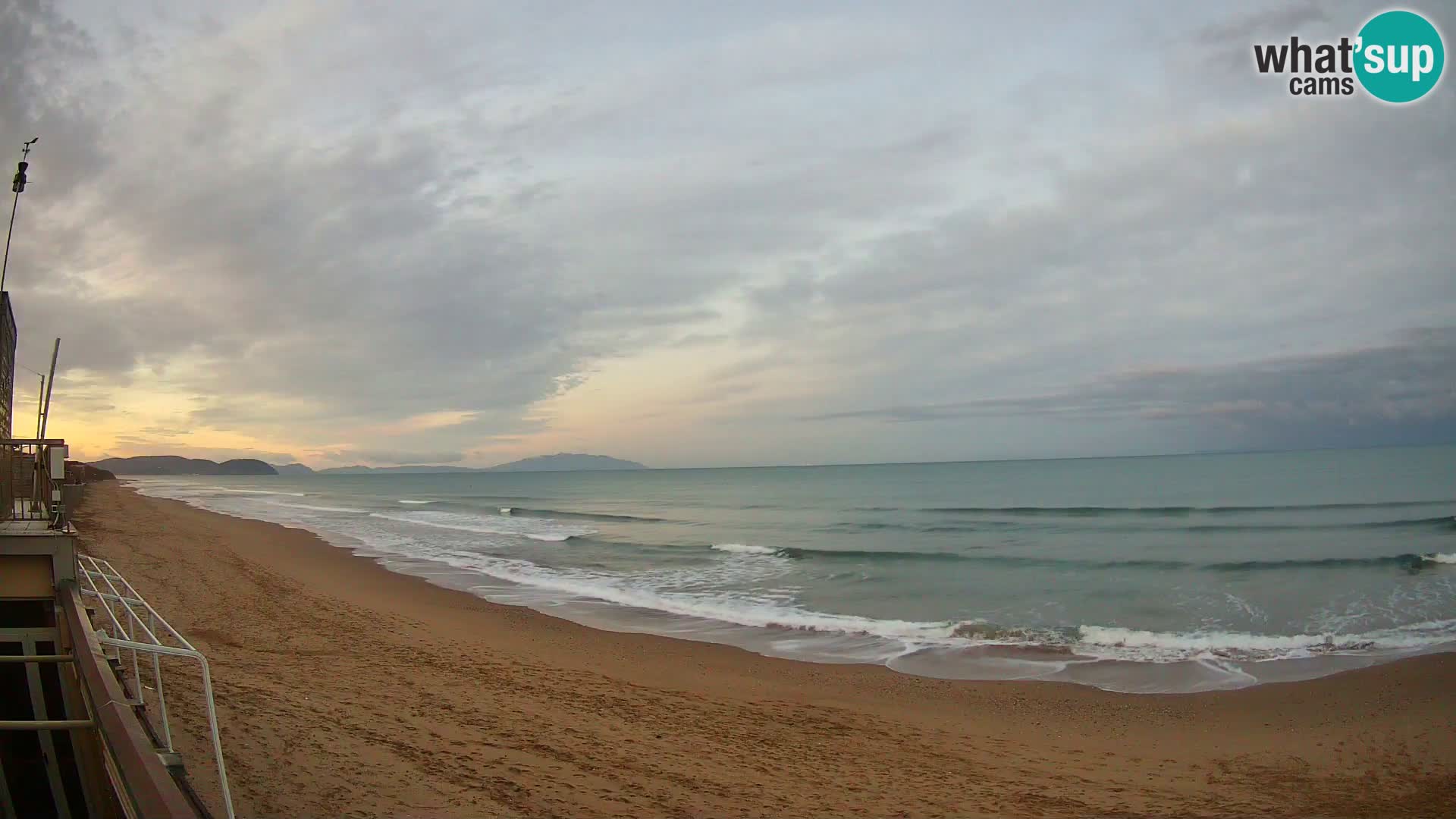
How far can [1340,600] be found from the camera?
16.1 metres

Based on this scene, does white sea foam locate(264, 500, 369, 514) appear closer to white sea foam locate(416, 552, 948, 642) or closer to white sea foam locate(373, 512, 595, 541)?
white sea foam locate(373, 512, 595, 541)

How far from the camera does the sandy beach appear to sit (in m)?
6.21

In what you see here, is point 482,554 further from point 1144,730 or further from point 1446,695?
point 1446,695

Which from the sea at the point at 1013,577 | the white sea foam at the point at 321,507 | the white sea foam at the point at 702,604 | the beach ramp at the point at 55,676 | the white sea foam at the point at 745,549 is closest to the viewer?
the beach ramp at the point at 55,676

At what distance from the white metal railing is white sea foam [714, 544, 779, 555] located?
18.0 m

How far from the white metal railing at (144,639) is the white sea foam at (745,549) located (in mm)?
18038

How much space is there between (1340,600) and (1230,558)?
714 cm

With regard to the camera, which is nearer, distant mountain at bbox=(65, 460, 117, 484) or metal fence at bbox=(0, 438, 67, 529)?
metal fence at bbox=(0, 438, 67, 529)

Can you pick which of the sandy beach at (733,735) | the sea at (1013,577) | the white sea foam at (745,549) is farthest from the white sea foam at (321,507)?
the sandy beach at (733,735)

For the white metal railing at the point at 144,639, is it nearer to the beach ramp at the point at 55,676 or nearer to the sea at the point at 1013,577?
the beach ramp at the point at 55,676

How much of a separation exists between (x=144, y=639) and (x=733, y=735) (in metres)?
8.29

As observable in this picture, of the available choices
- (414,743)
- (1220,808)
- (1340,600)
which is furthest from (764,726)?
(1340,600)

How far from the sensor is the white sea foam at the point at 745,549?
27.1 metres

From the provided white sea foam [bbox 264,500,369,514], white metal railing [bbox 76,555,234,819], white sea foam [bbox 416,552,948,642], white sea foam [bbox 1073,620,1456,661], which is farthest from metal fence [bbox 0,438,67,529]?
white sea foam [bbox 264,500,369,514]
